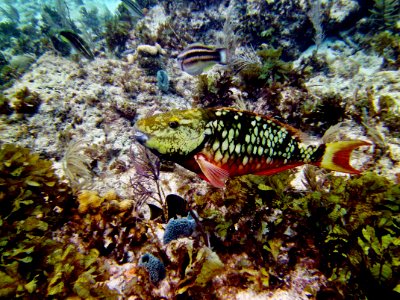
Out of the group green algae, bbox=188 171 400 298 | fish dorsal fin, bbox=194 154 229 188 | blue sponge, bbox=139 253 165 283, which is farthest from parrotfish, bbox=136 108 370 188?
blue sponge, bbox=139 253 165 283

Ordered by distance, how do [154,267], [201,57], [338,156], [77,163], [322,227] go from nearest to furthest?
1. [338,156]
2. [322,227]
3. [154,267]
4. [77,163]
5. [201,57]

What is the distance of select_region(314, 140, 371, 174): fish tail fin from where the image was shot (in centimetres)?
246

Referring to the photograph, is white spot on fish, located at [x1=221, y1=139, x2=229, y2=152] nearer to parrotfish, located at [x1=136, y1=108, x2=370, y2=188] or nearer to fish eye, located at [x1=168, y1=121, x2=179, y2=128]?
parrotfish, located at [x1=136, y1=108, x2=370, y2=188]

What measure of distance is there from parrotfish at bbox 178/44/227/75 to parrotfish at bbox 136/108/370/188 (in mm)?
4036

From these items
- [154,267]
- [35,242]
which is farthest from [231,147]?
[35,242]

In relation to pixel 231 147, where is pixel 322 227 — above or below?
below

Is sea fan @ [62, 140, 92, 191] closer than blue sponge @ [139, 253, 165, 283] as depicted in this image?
No

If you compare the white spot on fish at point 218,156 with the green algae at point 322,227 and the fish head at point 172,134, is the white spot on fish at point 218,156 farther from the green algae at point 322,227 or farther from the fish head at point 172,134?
the green algae at point 322,227

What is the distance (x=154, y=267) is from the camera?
3025 millimetres

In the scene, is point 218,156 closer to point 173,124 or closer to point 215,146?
point 215,146

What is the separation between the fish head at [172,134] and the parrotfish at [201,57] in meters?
4.15

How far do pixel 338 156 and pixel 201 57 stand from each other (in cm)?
446

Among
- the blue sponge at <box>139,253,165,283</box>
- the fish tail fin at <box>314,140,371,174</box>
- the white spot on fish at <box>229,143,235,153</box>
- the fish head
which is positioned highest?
the fish head

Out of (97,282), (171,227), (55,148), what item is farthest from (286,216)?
(55,148)
